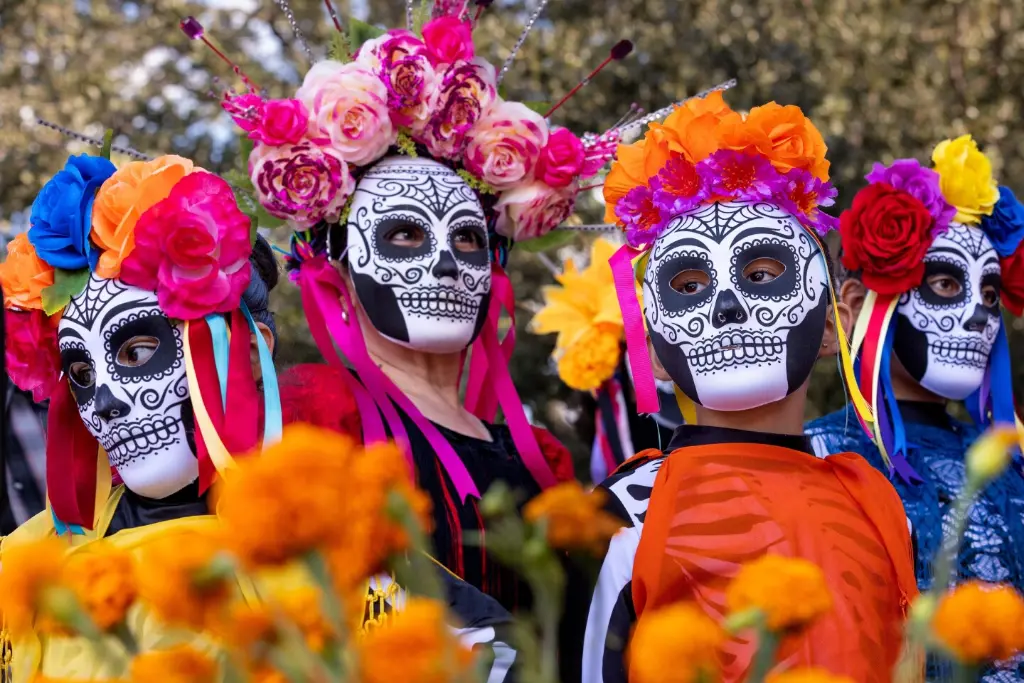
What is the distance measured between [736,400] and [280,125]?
143cm

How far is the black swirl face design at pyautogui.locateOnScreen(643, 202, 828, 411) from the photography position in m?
2.50

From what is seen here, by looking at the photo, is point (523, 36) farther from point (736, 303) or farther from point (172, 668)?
point (172, 668)

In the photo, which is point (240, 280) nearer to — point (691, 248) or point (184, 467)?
point (184, 467)

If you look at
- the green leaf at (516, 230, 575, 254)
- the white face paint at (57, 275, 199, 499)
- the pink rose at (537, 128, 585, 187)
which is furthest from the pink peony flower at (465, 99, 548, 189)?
the white face paint at (57, 275, 199, 499)

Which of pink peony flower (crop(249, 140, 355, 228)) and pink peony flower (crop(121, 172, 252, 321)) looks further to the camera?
pink peony flower (crop(249, 140, 355, 228))

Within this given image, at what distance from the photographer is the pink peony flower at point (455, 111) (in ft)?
11.1

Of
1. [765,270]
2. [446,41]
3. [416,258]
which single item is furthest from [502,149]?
[765,270]

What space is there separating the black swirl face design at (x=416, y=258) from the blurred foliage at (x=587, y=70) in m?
4.46

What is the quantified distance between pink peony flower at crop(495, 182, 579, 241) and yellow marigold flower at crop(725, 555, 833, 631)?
A: 2.71m

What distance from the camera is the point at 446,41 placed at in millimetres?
3418

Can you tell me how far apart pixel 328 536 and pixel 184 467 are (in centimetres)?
192

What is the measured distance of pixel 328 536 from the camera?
2.45 ft

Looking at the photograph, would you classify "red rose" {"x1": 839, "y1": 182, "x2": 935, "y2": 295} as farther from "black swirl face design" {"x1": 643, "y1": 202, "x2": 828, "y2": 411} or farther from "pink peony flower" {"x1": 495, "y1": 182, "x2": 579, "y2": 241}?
"black swirl face design" {"x1": 643, "y1": 202, "x2": 828, "y2": 411}

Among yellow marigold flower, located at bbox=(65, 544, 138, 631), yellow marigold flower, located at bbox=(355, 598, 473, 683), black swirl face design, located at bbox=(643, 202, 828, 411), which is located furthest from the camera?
black swirl face design, located at bbox=(643, 202, 828, 411)
